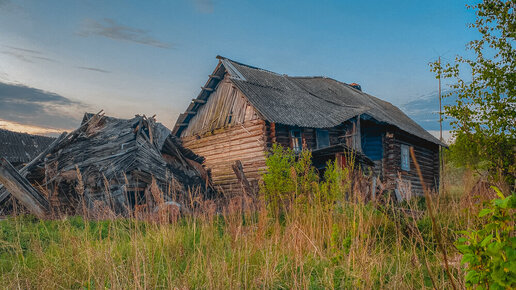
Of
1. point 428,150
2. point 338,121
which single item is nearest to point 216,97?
point 338,121

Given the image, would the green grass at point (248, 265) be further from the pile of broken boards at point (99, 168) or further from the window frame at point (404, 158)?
the window frame at point (404, 158)

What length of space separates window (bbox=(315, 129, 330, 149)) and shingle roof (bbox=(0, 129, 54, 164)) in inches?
Answer: 811

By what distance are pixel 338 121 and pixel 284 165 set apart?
7726 millimetres

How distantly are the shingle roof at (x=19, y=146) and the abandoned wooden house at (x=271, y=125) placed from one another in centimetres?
1328

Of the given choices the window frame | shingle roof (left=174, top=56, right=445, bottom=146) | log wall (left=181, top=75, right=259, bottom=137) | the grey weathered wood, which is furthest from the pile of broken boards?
the window frame

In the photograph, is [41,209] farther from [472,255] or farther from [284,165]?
[472,255]

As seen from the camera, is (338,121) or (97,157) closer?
(97,157)

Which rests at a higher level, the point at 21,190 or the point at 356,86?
the point at 356,86

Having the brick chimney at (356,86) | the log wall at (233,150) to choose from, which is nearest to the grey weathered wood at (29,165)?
the log wall at (233,150)

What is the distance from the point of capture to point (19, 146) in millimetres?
25516

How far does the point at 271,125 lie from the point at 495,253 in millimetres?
12676

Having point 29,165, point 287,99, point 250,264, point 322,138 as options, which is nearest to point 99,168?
point 29,165

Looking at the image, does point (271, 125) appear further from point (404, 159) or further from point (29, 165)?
point (404, 159)

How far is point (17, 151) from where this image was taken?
82.1 ft
